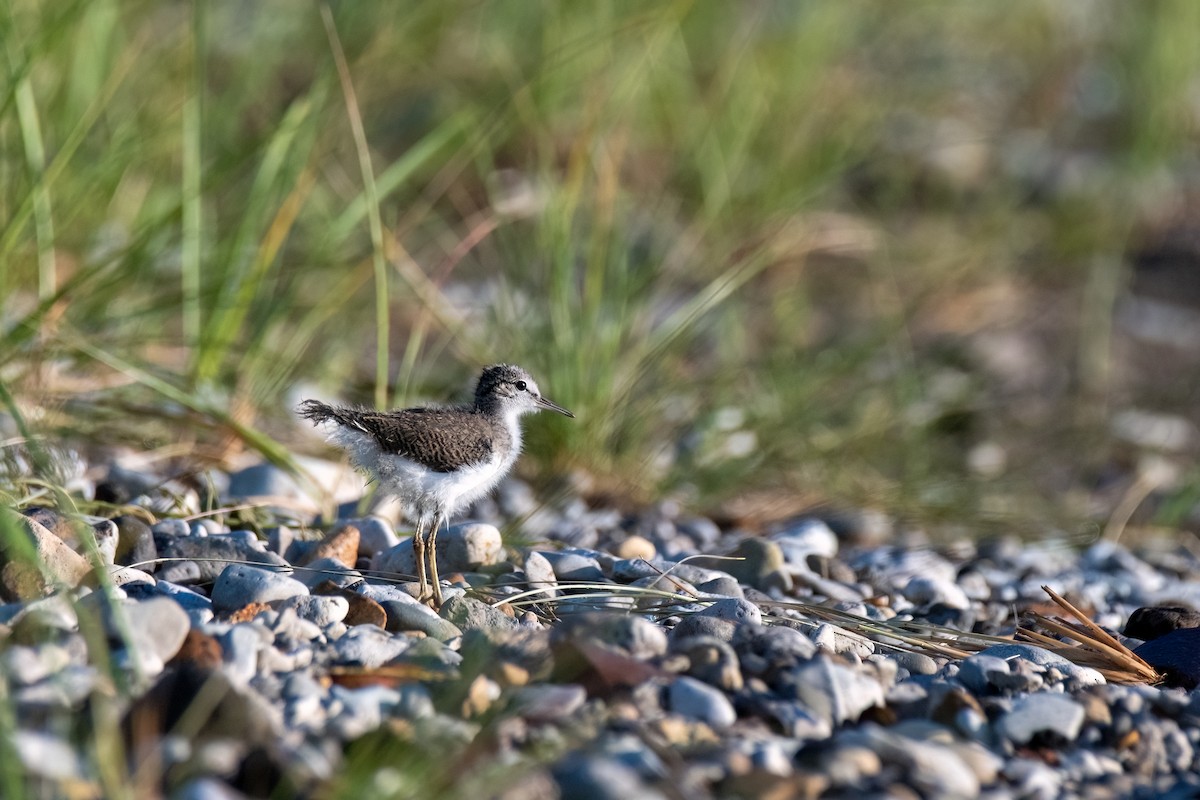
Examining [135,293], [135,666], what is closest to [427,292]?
[135,293]

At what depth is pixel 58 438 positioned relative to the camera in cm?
364

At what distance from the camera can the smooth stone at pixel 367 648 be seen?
2.50m

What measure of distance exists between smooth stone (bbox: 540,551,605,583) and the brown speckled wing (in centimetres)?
30

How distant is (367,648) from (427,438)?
742 millimetres

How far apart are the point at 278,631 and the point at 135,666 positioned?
417 millimetres

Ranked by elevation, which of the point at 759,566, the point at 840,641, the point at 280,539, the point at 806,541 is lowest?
the point at 806,541

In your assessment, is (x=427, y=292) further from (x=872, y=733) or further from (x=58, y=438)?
(x=872, y=733)

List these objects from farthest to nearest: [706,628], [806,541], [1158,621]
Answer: [806,541] → [1158,621] → [706,628]

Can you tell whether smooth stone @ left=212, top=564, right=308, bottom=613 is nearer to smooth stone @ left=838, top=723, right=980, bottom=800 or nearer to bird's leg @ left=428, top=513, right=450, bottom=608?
bird's leg @ left=428, top=513, right=450, bottom=608

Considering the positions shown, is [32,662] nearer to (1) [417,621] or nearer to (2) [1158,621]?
(1) [417,621]

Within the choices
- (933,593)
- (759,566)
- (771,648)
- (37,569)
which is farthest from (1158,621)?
(37,569)

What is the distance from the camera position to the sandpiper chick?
3.17 meters

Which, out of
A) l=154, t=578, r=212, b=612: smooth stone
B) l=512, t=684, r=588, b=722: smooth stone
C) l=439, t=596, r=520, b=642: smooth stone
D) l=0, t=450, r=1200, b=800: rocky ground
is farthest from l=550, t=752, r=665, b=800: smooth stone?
l=154, t=578, r=212, b=612: smooth stone

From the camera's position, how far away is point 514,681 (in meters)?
2.40
